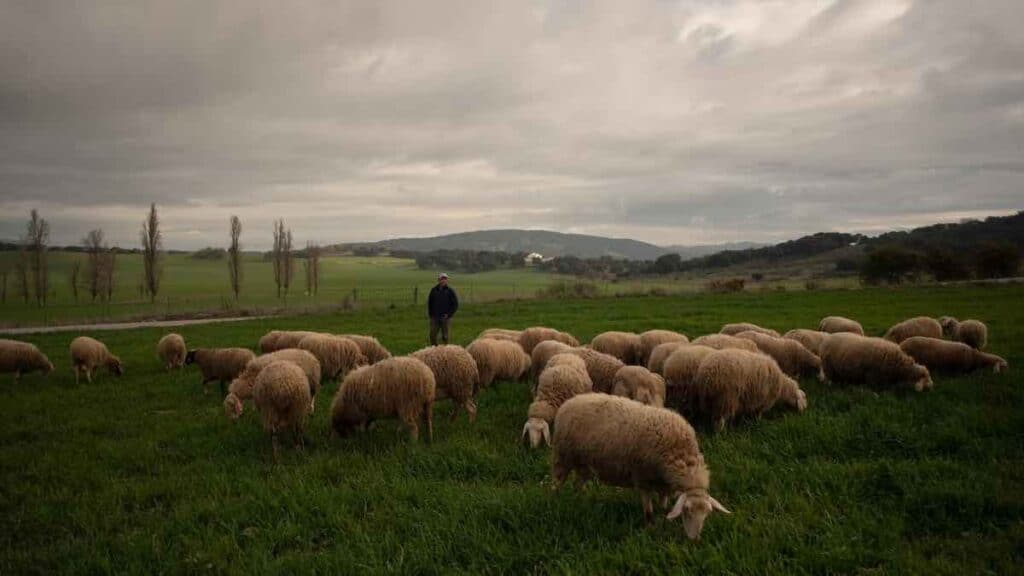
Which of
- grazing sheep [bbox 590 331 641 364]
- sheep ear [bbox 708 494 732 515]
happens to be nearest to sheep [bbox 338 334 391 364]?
grazing sheep [bbox 590 331 641 364]

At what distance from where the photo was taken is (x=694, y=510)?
4.84 m

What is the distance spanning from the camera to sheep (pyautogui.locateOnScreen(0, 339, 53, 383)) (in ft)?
48.2

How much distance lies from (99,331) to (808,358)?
110ft

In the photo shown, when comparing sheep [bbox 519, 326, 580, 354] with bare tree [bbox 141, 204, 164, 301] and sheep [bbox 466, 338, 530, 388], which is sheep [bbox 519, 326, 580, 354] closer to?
sheep [bbox 466, 338, 530, 388]

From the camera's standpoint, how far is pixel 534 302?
37469 millimetres

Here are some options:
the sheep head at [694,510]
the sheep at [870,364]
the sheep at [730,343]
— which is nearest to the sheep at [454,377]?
the sheep at [730,343]

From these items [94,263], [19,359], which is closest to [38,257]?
[94,263]

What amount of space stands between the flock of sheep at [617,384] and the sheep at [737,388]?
19mm

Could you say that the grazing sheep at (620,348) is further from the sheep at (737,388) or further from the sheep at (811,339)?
the sheep at (737,388)

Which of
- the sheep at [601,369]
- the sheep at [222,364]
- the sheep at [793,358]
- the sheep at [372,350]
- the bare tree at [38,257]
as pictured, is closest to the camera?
the sheep at [601,369]

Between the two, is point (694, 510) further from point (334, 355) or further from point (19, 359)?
point (19, 359)

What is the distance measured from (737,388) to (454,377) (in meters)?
4.82

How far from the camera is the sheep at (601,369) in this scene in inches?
384

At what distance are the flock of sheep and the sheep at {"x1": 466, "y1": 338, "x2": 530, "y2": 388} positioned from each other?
31 mm
